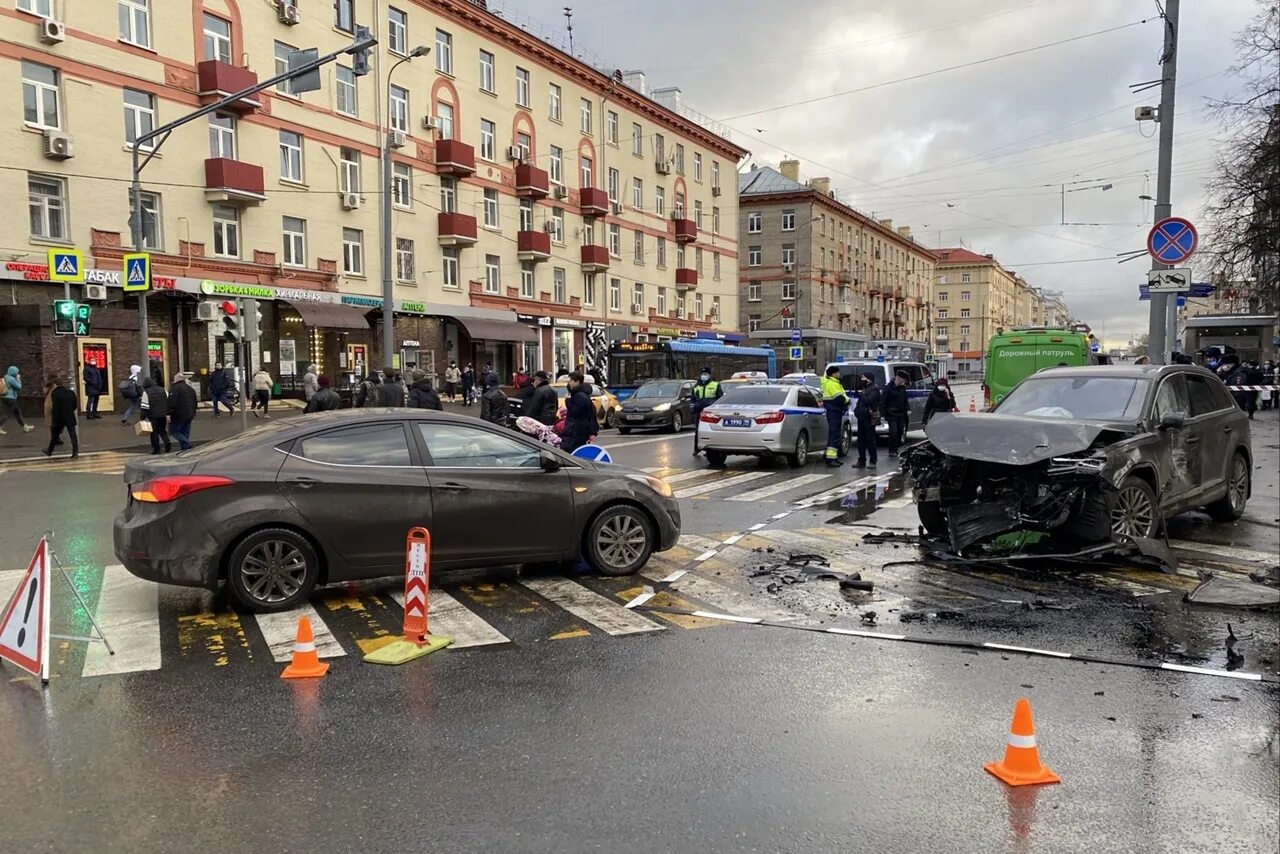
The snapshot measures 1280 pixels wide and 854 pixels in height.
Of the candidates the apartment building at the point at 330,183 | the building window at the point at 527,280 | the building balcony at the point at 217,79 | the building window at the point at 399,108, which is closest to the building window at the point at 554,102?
the apartment building at the point at 330,183

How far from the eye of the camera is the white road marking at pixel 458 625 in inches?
236

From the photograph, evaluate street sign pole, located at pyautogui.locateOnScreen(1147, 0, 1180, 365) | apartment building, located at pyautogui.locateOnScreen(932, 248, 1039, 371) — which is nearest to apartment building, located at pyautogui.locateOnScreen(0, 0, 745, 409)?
street sign pole, located at pyautogui.locateOnScreen(1147, 0, 1180, 365)

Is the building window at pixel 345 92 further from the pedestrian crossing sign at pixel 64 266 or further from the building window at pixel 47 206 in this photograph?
the pedestrian crossing sign at pixel 64 266

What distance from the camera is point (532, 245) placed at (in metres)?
42.3

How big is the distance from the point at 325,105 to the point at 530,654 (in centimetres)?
3189

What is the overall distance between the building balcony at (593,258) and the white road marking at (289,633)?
136 feet

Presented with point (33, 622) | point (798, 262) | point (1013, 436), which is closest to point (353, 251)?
point (1013, 436)

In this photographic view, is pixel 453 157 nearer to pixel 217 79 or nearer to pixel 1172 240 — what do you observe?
pixel 217 79

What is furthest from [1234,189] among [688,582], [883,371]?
[688,582]

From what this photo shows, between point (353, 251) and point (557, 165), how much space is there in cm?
1440

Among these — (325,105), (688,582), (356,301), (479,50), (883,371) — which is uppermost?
(479,50)

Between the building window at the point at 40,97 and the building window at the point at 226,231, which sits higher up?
the building window at the point at 40,97

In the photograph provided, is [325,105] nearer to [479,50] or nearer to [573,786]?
[479,50]

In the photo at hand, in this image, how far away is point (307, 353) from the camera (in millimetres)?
32219
